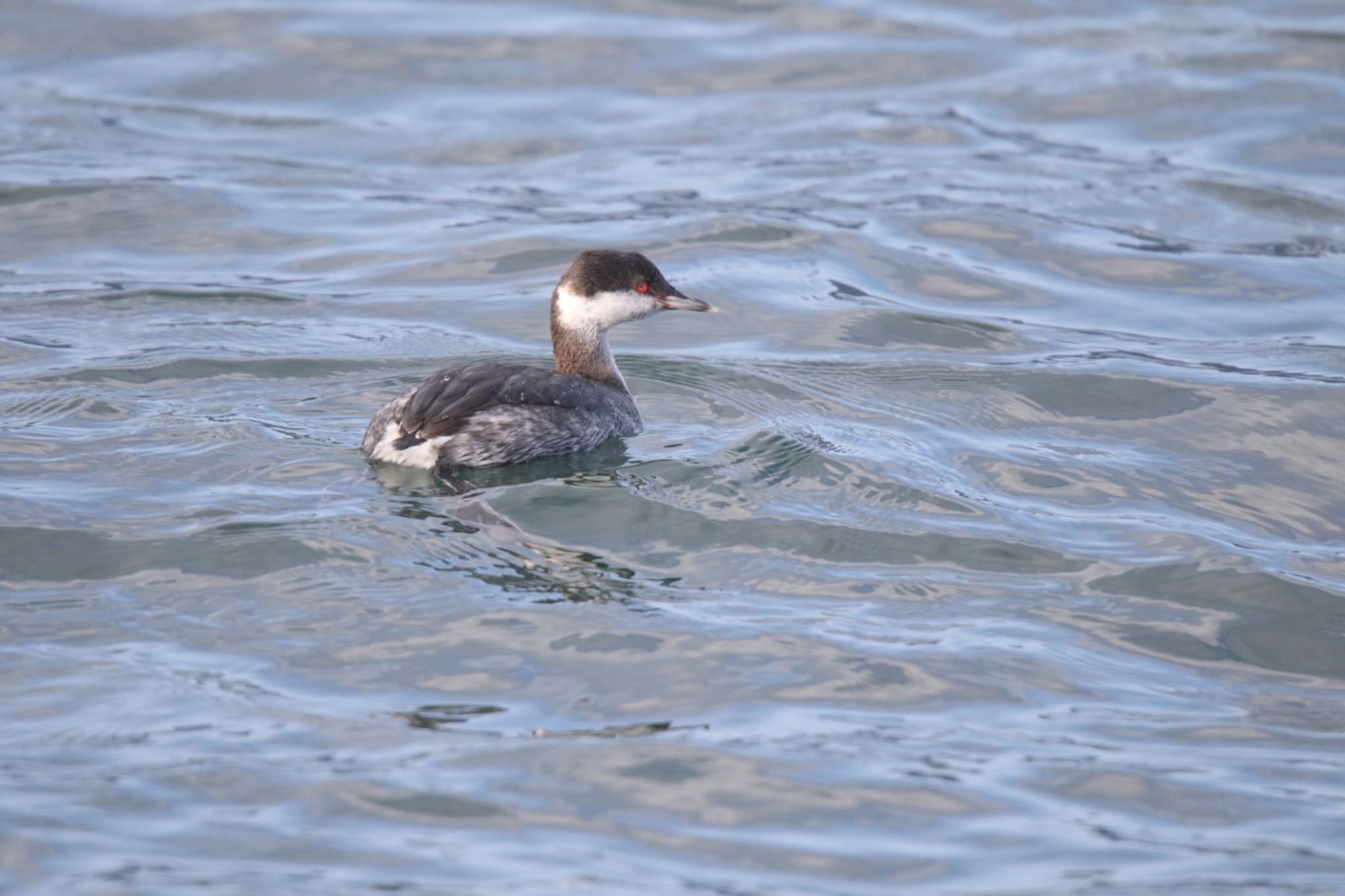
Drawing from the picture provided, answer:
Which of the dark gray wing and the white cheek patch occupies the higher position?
the white cheek patch

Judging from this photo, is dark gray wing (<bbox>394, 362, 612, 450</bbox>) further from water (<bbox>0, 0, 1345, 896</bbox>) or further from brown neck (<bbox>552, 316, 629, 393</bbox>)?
brown neck (<bbox>552, 316, 629, 393</bbox>)

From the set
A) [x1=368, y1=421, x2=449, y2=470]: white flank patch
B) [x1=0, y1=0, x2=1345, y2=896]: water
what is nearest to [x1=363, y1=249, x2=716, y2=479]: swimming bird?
[x1=368, y1=421, x2=449, y2=470]: white flank patch

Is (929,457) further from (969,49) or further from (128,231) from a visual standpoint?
(969,49)

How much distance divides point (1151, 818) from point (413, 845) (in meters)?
2.43

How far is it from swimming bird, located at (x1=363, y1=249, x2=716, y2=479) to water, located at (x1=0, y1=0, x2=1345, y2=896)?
221 millimetres

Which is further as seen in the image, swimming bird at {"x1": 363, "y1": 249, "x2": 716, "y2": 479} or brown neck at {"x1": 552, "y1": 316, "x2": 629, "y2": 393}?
brown neck at {"x1": 552, "y1": 316, "x2": 629, "y2": 393}

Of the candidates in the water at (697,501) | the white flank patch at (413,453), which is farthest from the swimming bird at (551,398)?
the water at (697,501)

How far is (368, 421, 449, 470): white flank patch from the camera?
7.66m

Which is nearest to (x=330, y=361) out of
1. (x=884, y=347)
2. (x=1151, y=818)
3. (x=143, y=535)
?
(x=143, y=535)

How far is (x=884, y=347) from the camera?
10.3 meters

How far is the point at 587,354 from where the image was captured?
8.91m

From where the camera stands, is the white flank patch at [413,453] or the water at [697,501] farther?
the white flank patch at [413,453]

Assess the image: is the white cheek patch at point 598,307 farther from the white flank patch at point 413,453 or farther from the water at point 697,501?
the white flank patch at point 413,453

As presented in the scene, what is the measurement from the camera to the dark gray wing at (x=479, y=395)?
769 cm
